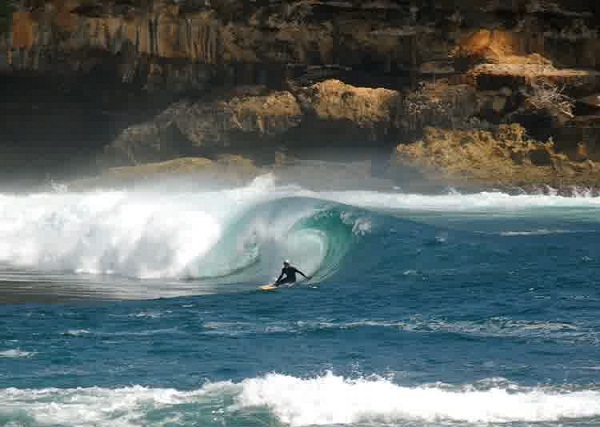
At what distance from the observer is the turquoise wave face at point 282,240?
20797 millimetres

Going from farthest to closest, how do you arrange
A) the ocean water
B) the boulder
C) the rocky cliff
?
the rocky cliff
the boulder
the ocean water

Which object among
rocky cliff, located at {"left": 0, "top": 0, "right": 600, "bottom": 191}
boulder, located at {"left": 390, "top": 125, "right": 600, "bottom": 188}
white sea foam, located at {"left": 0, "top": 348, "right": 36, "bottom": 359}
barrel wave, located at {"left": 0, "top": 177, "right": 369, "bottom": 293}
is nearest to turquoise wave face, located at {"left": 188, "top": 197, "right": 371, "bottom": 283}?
barrel wave, located at {"left": 0, "top": 177, "right": 369, "bottom": 293}

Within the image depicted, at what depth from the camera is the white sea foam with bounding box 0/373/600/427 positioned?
32.6ft

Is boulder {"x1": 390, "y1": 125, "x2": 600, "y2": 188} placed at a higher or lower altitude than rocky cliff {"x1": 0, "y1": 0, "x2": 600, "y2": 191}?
lower

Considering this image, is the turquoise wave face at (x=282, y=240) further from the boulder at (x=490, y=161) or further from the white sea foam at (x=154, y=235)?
the boulder at (x=490, y=161)

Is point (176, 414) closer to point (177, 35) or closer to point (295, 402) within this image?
point (295, 402)

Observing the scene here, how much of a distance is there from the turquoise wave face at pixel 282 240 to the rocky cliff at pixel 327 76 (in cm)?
1461

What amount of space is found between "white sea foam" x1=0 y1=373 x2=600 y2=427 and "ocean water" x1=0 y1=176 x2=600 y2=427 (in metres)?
0.02

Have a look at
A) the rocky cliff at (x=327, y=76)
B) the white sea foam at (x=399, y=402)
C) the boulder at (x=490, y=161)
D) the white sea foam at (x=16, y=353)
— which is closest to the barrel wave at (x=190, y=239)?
the white sea foam at (x=16, y=353)

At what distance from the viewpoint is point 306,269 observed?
2050 cm

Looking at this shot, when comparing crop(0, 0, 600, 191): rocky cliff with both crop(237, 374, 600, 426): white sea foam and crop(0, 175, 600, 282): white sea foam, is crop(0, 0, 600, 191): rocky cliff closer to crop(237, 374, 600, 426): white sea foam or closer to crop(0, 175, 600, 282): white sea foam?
crop(0, 175, 600, 282): white sea foam

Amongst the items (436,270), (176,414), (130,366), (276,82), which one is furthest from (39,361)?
(276,82)

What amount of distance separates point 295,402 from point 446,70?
2924 centimetres

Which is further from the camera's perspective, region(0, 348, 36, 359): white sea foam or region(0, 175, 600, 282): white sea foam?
region(0, 175, 600, 282): white sea foam
